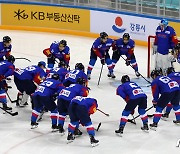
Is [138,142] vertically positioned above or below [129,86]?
below

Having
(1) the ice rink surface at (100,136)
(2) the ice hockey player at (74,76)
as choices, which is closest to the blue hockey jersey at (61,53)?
(1) the ice rink surface at (100,136)

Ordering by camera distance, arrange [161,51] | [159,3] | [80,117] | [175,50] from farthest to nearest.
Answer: [159,3] < [161,51] < [175,50] < [80,117]

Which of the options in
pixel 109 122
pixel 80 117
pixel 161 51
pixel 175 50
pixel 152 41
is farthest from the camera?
pixel 152 41

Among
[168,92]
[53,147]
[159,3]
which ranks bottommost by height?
[53,147]

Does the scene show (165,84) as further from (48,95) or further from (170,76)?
(48,95)

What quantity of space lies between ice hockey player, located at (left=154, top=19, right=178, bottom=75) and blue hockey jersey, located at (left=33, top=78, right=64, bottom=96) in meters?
3.09

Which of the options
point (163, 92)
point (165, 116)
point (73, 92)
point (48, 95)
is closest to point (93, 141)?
point (73, 92)

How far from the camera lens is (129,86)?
30.1ft

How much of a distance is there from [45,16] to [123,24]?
2514 millimetres

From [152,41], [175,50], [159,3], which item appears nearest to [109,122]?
[175,50]

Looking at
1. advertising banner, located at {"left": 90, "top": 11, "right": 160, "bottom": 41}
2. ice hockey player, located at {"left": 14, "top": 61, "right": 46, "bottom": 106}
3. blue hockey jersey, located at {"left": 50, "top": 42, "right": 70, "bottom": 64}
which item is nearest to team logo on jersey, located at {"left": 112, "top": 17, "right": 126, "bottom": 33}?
advertising banner, located at {"left": 90, "top": 11, "right": 160, "bottom": 41}

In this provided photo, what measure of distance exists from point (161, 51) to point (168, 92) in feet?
9.11

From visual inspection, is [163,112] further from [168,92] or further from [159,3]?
[159,3]

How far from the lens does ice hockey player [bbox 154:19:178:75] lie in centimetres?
1182
